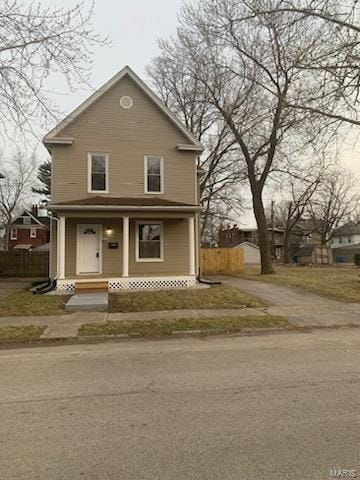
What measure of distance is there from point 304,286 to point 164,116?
386 inches

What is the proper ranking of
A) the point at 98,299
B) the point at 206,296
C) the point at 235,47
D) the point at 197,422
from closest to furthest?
the point at 197,422 < the point at 98,299 < the point at 206,296 < the point at 235,47

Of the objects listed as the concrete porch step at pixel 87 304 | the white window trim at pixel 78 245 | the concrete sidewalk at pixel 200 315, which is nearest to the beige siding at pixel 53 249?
the white window trim at pixel 78 245

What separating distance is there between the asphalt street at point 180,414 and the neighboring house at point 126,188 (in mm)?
10012

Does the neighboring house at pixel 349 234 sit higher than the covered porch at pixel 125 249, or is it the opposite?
the neighboring house at pixel 349 234

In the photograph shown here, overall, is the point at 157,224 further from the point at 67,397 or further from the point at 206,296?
the point at 67,397

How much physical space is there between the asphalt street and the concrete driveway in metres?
3.20

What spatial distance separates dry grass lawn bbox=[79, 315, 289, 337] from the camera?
30.2 feet

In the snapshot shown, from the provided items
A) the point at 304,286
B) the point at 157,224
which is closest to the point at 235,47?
the point at 157,224

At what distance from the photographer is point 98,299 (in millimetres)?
Result: 13125

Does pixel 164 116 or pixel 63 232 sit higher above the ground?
pixel 164 116

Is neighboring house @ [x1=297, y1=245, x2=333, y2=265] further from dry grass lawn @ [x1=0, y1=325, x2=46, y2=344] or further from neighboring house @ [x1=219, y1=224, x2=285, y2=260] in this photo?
dry grass lawn @ [x1=0, y1=325, x2=46, y2=344]

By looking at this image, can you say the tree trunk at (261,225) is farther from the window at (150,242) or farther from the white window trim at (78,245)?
the white window trim at (78,245)

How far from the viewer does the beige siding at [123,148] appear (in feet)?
56.9

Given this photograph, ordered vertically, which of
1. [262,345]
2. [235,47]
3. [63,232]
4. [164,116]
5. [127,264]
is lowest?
[262,345]
